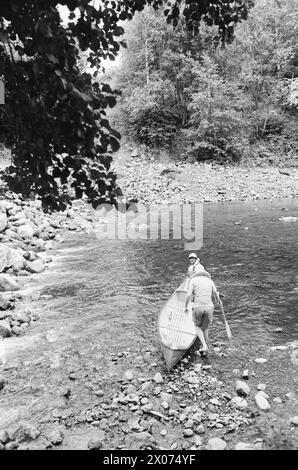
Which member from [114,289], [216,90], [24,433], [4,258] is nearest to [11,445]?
[24,433]

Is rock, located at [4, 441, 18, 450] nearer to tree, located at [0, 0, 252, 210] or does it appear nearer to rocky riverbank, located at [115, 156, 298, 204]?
tree, located at [0, 0, 252, 210]

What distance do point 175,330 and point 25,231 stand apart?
11.1 metres

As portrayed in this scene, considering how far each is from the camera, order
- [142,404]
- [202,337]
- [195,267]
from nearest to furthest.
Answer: [142,404], [202,337], [195,267]

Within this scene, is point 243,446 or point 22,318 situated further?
point 22,318

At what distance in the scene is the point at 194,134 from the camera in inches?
1436

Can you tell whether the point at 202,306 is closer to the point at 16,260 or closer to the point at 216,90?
the point at 16,260

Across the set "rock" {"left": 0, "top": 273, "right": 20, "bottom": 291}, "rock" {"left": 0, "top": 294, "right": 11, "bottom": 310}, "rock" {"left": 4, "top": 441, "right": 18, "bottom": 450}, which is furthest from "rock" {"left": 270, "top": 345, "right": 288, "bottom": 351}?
"rock" {"left": 0, "top": 273, "right": 20, "bottom": 291}

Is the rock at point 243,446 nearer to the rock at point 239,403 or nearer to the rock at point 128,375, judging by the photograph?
the rock at point 239,403

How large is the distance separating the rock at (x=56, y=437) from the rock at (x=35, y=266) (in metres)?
8.46

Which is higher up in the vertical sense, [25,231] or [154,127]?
[154,127]

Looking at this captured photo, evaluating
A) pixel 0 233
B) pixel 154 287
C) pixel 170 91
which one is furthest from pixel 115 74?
pixel 154 287

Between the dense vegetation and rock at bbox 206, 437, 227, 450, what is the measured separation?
32.1 m

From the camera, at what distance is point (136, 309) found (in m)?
10.4

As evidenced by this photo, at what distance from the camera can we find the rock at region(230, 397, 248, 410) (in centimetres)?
614
